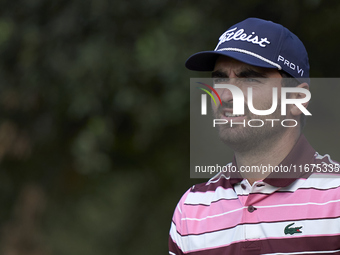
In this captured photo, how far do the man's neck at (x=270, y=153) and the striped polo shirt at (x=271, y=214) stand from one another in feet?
0.13

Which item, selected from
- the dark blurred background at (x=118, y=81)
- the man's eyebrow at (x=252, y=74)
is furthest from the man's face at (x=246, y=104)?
the dark blurred background at (x=118, y=81)

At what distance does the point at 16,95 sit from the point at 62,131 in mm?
603

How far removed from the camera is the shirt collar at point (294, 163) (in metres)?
1.95

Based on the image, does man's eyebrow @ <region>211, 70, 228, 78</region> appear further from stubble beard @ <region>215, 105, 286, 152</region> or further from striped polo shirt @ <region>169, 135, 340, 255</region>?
striped polo shirt @ <region>169, 135, 340, 255</region>

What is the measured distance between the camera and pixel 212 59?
2287 mm

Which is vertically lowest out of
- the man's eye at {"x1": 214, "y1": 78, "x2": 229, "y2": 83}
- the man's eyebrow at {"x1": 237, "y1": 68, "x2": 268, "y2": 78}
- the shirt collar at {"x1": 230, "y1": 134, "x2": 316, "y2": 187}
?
the shirt collar at {"x1": 230, "y1": 134, "x2": 316, "y2": 187}

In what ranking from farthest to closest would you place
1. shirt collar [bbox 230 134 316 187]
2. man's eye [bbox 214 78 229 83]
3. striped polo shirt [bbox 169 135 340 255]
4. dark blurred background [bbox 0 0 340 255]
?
dark blurred background [bbox 0 0 340 255] → man's eye [bbox 214 78 229 83] → shirt collar [bbox 230 134 316 187] → striped polo shirt [bbox 169 135 340 255]

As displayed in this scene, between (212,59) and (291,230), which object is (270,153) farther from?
(212,59)

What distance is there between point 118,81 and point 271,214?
2.45 metres

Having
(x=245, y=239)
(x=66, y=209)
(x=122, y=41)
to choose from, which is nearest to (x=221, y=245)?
(x=245, y=239)

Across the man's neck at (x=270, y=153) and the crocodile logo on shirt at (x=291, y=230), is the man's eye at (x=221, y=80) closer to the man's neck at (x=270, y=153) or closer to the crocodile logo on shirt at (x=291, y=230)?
the man's neck at (x=270, y=153)

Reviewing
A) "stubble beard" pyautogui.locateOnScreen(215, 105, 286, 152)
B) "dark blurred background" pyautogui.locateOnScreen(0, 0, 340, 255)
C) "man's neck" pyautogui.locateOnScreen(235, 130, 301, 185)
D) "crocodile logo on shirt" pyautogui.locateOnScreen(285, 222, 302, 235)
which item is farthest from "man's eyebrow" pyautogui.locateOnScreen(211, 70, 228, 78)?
"dark blurred background" pyautogui.locateOnScreen(0, 0, 340, 255)

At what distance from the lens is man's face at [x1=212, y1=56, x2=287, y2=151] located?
205cm

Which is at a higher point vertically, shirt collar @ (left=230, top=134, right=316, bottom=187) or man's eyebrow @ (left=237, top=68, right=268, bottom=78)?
man's eyebrow @ (left=237, top=68, right=268, bottom=78)
